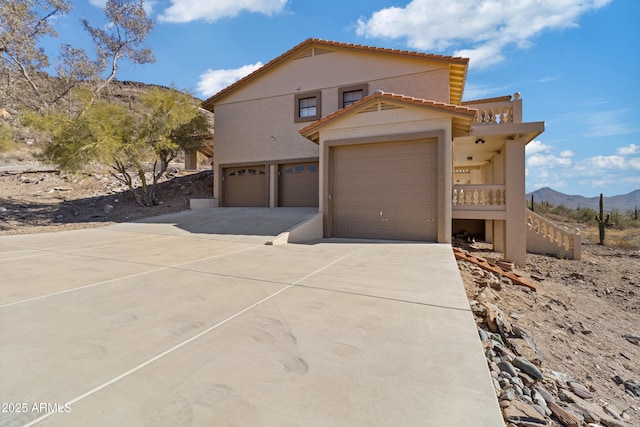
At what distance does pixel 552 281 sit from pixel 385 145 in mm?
6304

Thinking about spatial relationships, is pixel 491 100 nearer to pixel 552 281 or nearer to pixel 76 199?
pixel 552 281

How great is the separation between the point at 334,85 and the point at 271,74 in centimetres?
375

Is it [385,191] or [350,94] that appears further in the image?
[350,94]

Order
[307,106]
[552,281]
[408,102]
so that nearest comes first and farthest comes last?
[552,281] < [408,102] < [307,106]

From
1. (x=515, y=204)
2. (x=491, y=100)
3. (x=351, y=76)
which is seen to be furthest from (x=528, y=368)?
(x=351, y=76)

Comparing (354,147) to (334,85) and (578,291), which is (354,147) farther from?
(578,291)

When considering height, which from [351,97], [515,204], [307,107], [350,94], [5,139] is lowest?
[515,204]

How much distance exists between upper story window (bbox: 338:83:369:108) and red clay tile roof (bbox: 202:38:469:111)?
5.42ft

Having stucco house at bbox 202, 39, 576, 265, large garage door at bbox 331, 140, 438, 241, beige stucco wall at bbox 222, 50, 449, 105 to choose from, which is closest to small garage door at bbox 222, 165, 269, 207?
stucco house at bbox 202, 39, 576, 265

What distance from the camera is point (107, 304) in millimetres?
3557

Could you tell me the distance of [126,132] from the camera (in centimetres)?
1486

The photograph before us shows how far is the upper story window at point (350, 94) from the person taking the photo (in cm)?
1391

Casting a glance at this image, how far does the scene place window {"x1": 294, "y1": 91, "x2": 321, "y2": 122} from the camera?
14.7m

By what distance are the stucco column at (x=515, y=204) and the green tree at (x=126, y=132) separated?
15.1 meters
